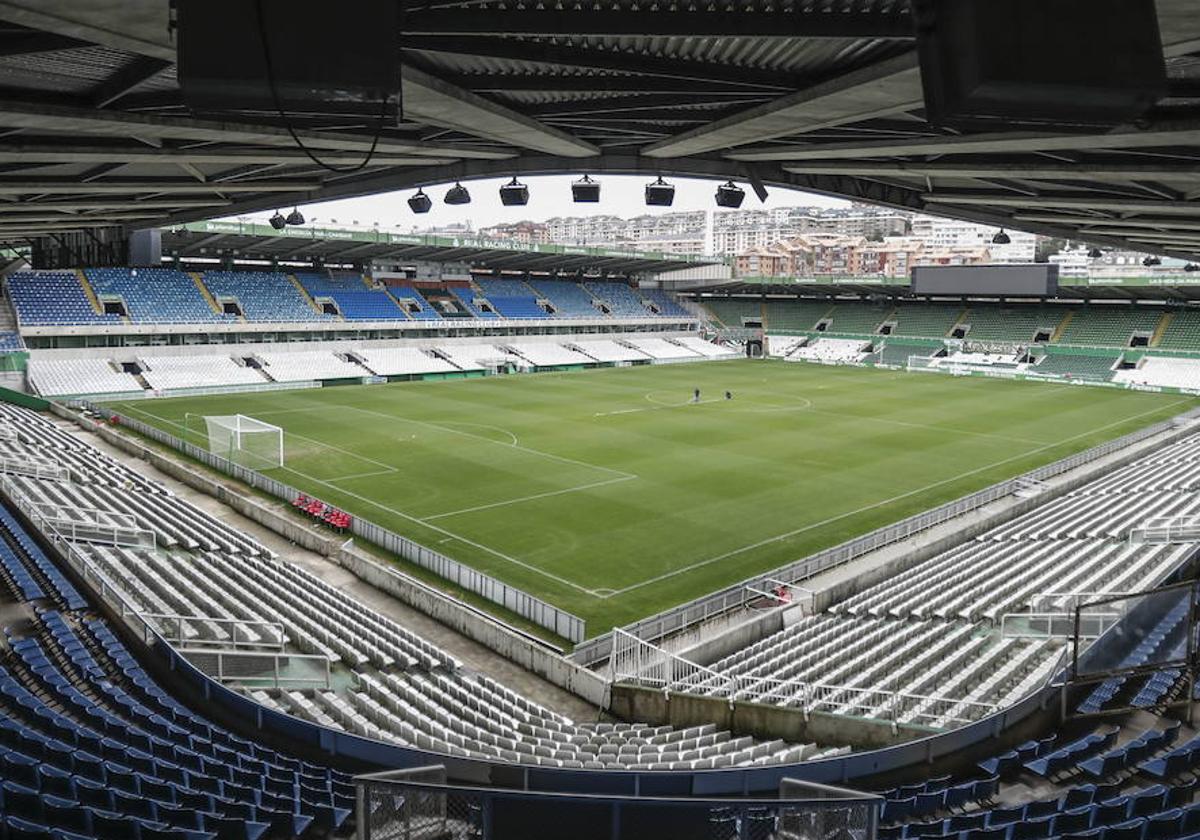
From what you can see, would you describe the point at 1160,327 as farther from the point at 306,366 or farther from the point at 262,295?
the point at 262,295

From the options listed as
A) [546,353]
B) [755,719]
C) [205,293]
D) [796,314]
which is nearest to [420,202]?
[755,719]

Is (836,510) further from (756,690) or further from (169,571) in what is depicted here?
(169,571)

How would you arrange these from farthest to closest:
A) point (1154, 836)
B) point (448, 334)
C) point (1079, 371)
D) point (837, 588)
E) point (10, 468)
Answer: point (448, 334)
point (1079, 371)
point (10, 468)
point (837, 588)
point (1154, 836)

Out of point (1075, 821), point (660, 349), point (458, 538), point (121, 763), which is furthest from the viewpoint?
point (660, 349)

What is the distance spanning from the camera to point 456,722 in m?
12.2

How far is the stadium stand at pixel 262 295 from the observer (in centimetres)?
6059

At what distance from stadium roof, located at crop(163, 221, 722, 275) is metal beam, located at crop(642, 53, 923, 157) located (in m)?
50.8

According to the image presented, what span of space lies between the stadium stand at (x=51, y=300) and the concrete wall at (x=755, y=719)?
49.2 meters

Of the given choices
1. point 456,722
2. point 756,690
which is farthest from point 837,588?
point 456,722

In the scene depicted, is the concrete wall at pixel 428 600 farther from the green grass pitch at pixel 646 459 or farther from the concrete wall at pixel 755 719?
the green grass pitch at pixel 646 459

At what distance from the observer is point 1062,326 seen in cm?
6994

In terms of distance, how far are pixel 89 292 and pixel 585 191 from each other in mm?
50240

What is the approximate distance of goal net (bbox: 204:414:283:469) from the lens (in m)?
32.2

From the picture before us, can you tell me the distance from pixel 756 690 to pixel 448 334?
58.3 m
